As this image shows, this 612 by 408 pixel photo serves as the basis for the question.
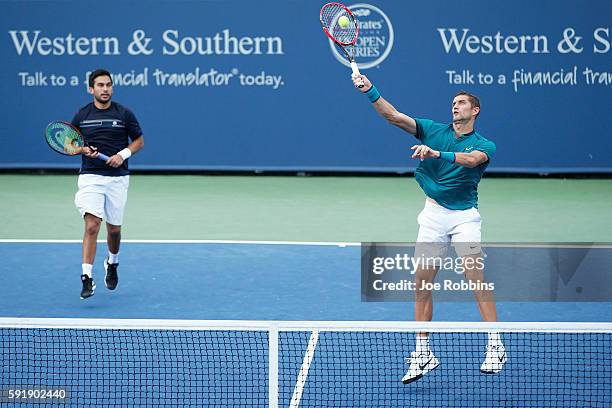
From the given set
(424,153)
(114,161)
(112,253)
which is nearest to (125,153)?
(114,161)

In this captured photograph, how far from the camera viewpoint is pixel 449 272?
7141 mm

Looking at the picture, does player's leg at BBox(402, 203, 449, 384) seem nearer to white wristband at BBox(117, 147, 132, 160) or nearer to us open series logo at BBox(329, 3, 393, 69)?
white wristband at BBox(117, 147, 132, 160)

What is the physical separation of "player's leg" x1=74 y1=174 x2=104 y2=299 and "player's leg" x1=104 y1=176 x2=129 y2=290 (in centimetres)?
10

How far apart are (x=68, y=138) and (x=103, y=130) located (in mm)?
287

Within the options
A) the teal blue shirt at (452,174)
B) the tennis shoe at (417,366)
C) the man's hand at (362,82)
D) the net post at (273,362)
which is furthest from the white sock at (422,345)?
the man's hand at (362,82)

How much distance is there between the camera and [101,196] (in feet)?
27.4

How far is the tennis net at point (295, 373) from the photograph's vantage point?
19.2 ft

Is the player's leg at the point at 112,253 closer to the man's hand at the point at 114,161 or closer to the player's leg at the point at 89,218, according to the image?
the player's leg at the point at 89,218

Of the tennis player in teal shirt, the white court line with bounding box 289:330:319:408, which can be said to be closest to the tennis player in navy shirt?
the white court line with bounding box 289:330:319:408

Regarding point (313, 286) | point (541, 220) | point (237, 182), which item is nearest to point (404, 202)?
point (541, 220)

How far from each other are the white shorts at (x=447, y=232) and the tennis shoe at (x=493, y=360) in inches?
25.9

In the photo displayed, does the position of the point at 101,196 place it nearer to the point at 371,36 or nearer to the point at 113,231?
the point at 113,231

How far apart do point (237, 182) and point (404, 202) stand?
2.81 metres

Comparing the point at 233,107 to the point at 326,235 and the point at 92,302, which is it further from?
the point at 92,302
